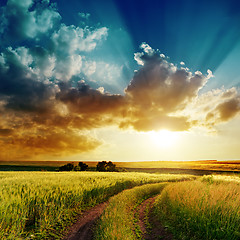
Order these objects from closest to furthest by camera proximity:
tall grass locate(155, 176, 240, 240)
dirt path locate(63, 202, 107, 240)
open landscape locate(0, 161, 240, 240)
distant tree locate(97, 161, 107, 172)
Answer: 1. tall grass locate(155, 176, 240, 240)
2. open landscape locate(0, 161, 240, 240)
3. dirt path locate(63, 202, 107, 240)
4. distant tree locate(97, 161, 107, 172)

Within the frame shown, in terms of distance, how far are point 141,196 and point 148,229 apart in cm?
892

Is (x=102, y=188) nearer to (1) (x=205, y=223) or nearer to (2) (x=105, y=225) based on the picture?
(2) (x=105, y=225)

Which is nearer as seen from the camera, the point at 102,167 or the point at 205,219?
the point at 205,219

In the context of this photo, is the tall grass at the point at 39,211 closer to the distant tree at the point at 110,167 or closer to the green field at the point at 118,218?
the green field at the point at 118,218

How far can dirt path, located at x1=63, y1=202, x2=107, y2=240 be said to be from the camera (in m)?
9.12

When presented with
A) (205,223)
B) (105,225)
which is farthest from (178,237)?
(105,225)

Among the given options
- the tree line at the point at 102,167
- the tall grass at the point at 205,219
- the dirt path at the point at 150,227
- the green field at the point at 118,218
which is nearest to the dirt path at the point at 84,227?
the green field at the point at 118,218

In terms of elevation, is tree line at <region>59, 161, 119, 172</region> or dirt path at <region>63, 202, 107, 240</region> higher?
dirt path at <region>63, 202, 107, 240</region>

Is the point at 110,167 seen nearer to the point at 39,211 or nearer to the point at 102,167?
the point at 102,167

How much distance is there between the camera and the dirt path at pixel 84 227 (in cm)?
912

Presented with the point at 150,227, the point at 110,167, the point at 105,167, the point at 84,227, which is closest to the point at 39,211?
the point at 84,227

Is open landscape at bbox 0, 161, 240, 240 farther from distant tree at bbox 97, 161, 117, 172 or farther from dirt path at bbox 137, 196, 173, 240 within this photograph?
distant tree at bbox 97, 161, 117, 172

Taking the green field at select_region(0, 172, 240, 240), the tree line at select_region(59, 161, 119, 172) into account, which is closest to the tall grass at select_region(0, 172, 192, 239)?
the green field at select_region(0, 172, 240, 240)

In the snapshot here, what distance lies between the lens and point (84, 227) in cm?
1031
